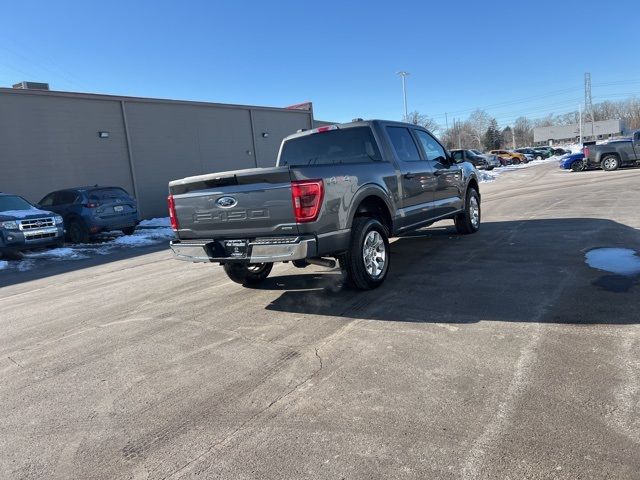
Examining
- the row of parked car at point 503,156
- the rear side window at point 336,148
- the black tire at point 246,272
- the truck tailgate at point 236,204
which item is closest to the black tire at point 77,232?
the black tire at point 246,272

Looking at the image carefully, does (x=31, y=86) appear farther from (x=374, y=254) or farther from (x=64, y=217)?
(x=374, y=254)

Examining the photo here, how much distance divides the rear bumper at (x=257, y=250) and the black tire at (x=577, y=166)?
92.7 feet

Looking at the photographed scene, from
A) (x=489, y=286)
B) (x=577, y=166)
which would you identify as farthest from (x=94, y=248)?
(x=577, y=166)

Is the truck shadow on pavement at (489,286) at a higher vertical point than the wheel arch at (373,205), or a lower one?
lower

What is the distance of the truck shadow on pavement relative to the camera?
4742mm

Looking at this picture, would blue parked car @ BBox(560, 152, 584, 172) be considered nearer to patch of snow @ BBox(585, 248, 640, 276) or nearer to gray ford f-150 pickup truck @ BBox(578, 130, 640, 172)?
gray ford f-150 pickup truck @ BBox(578, 130, 640, 172)

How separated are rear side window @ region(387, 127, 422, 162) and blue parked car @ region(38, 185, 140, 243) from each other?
1022 cm

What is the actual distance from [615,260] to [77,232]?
13.6 m

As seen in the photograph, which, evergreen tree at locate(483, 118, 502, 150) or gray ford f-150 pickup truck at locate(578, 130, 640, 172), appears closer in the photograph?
gray ford f-150 pickup truck at locate(578, 130, 640, 172)

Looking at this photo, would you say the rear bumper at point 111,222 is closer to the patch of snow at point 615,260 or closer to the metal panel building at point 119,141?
the metal panel building at point 119,141

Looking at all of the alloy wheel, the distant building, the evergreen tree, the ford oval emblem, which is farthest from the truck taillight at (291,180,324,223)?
the distant building

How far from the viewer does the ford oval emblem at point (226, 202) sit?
17.0ft

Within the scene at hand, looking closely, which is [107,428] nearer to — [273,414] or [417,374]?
[273,414]

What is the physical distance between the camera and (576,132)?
412 feet
